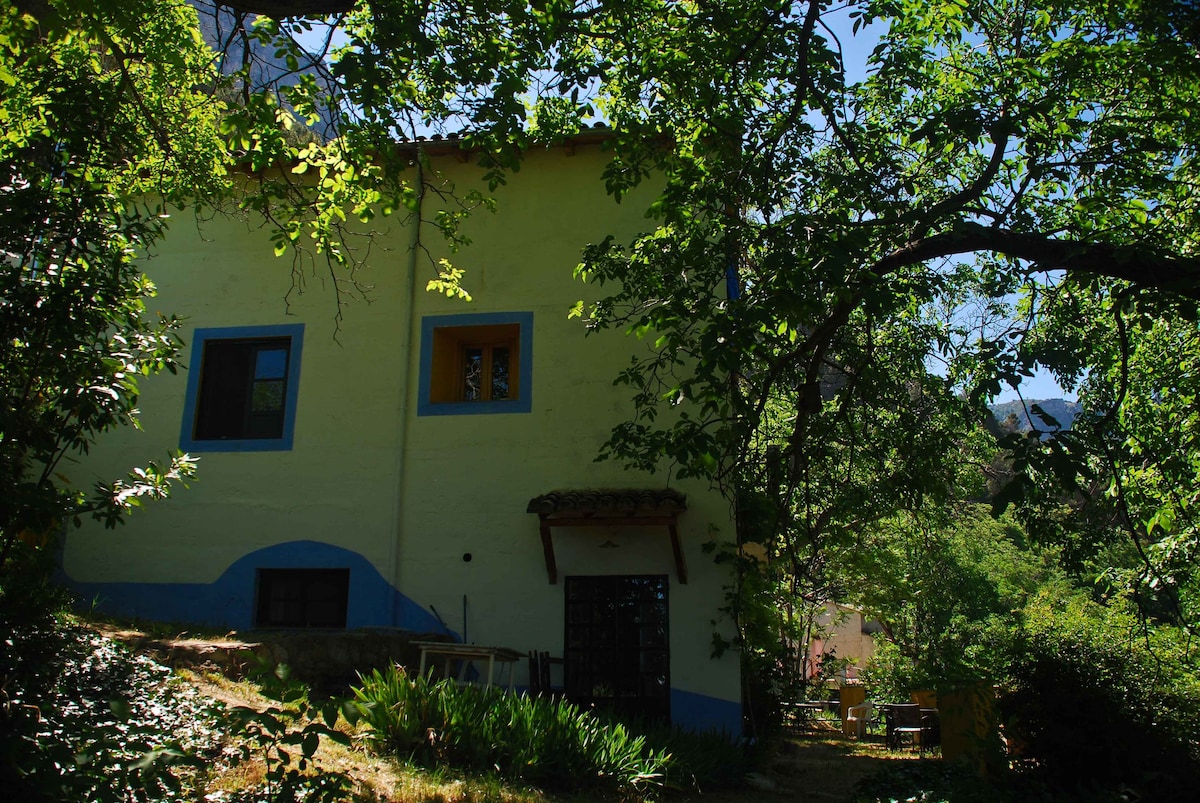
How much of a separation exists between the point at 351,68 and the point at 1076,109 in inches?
241

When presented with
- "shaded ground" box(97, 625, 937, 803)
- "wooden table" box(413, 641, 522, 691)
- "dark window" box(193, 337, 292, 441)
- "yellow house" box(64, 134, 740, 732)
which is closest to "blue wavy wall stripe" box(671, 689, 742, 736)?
"yellow house" box(64, 134, 740, 732)

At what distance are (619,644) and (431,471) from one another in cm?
298

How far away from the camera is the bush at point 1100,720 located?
19.6 feet

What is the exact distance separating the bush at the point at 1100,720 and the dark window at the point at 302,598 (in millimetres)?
7245

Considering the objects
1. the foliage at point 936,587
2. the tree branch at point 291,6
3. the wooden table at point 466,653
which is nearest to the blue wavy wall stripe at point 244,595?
the wooden table at point 466,653

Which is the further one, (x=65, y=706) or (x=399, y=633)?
(x=399, y=633)

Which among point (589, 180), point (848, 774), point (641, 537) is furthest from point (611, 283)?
point (848, 774)

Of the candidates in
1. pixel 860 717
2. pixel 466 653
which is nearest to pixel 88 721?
pixel 466 653

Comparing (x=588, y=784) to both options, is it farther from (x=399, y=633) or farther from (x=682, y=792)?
(x=399, y=633)

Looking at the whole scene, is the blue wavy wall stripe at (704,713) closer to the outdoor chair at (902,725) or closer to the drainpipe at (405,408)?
the drainpipe at (405,408)

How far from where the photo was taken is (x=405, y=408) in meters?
11.1

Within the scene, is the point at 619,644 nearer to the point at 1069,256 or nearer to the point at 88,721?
the point at 88,721

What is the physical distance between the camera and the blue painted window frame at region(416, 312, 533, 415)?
430 inches

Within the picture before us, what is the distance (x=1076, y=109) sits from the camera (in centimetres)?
799
